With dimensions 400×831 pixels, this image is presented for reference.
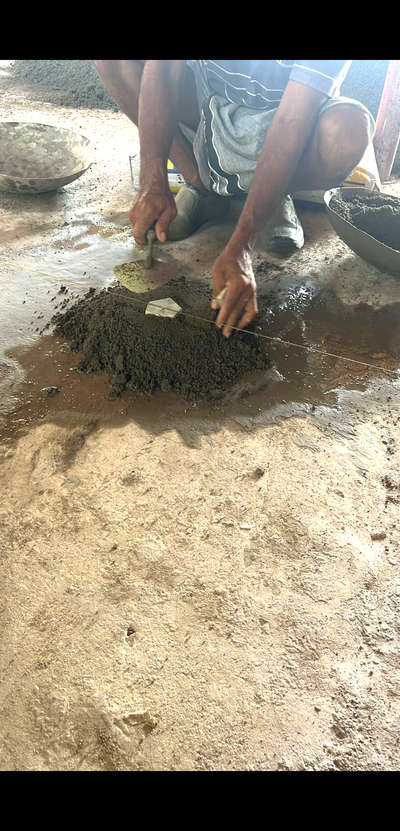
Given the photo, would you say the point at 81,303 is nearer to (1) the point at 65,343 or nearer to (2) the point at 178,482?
(1) the point at 65,343

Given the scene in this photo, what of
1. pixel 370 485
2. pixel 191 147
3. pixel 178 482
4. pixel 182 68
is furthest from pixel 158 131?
pixel 370 485

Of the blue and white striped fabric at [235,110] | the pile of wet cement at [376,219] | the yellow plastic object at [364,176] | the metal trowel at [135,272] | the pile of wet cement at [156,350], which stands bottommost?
the pile of wet cement at [156,350]

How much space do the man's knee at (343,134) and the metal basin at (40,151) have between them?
161cm

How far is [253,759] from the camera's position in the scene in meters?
1.10

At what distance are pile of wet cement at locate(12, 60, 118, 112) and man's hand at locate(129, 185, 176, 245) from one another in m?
3.27

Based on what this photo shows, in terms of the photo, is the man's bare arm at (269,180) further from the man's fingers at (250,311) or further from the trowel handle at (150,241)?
the trowel handle at (150,241)

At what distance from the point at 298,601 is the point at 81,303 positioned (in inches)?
63.1

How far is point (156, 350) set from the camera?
2.02 metres

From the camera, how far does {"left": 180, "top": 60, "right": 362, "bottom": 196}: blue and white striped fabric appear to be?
2.45 metres

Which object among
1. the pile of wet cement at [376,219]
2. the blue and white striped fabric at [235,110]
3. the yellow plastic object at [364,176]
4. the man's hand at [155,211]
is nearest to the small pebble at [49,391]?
the man's hand at [155,211]

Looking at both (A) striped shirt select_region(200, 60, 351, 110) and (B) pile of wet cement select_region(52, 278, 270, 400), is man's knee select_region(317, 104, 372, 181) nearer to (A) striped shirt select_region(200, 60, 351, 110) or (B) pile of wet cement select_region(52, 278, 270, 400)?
(A) striped shirt select_region(200, 60, 351, 110)

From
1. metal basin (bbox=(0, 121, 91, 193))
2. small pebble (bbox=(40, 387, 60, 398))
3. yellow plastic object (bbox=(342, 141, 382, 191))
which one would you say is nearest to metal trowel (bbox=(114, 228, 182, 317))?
small pebble (bbox=(40, 387, 60, 398))

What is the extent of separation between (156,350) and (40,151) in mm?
2167

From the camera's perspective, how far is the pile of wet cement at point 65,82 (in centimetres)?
487
